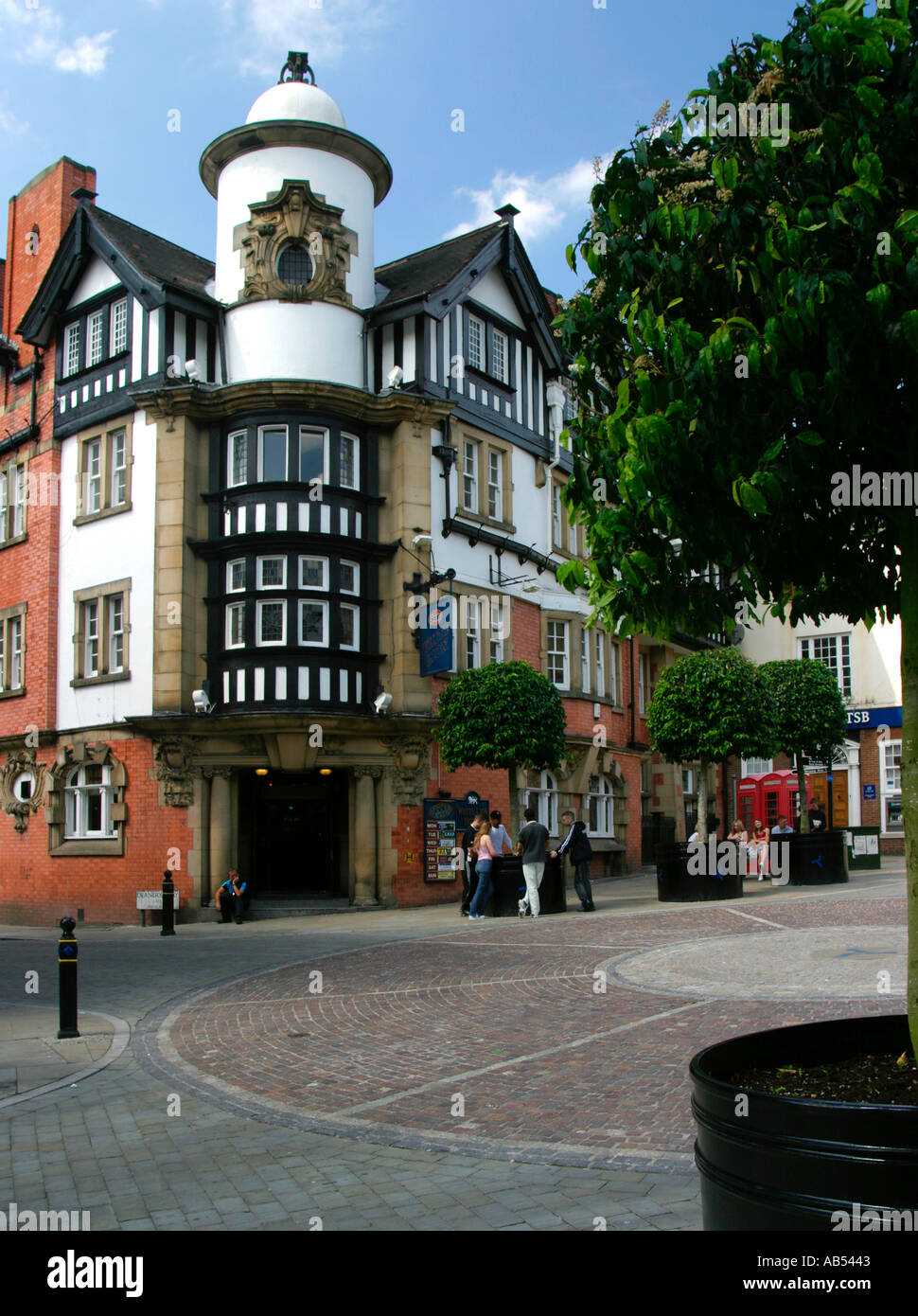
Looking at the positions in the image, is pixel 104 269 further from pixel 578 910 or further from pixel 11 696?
pixel 578 910

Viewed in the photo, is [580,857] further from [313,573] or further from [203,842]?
[313,573]

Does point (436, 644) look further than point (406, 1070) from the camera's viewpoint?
Yes

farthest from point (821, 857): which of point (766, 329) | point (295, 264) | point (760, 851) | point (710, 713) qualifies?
point (766, 329)

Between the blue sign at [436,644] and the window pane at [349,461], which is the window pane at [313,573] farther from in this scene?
the blue sign at [436,644]

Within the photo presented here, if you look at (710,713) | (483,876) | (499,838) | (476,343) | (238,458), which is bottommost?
(483,876)

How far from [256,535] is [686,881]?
10870 millimetres

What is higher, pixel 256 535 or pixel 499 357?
pixel 499 357

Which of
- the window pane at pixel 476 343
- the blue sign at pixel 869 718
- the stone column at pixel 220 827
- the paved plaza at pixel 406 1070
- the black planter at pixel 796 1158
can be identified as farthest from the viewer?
the blue sign at pixel 869 718

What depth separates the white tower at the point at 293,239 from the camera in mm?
24656

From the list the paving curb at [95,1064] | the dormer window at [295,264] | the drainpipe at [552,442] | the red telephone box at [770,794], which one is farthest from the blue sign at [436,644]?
the red telephone box at [770,794]

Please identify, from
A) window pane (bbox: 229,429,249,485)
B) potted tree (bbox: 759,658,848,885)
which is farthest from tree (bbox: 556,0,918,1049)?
potted tree (bbox: 759,658,848,885)

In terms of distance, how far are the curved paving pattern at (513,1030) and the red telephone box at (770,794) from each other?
85.3 feet

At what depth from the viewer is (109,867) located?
2456 centimetres
